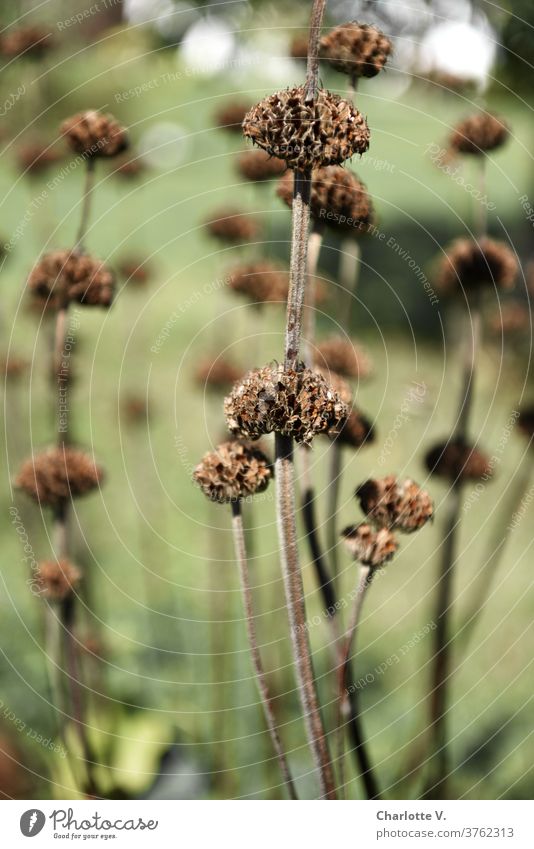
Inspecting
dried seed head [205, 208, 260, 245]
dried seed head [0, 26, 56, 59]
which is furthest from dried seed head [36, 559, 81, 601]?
dried seed head [0, 26, 56, 59]

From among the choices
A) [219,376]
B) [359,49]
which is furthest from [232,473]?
[219,376]

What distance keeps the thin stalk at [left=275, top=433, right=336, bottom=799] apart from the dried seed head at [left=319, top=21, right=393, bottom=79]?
33 centimetres

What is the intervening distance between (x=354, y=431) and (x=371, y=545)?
15 cm

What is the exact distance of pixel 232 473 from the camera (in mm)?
592

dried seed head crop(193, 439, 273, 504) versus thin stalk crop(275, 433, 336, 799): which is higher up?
dried seed head crop(193, 439, 273, 504)

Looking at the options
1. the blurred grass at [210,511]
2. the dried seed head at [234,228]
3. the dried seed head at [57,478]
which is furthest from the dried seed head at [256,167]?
the dried seed head at [57,478]

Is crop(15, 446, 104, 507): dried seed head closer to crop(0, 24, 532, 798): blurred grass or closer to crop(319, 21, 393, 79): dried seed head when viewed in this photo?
crop(0, 24, 532, 798): blurred grass

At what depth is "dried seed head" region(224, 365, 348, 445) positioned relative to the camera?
1.71ft

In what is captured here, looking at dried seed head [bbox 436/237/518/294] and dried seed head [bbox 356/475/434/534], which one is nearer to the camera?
dried seed head [bbox 356/475/434/534]

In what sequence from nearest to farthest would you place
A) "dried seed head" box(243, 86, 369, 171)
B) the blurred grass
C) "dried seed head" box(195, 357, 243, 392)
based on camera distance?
"dried seed head" box(243, 86, 369, 171)
the blurred grass
"dried seed head" box(195, 357, 243, 392)

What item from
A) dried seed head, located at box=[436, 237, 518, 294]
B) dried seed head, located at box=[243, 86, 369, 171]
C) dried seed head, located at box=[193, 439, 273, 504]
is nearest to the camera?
dried seed head, located at box=[243, 86, 369, 171]

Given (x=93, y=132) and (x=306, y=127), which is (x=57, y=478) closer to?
(x=93, y=132)

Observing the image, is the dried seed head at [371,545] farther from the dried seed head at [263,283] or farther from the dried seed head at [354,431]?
the dried seed head at [263,283]
